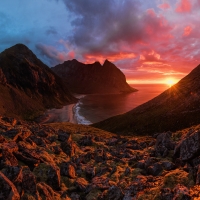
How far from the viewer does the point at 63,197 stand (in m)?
10.6

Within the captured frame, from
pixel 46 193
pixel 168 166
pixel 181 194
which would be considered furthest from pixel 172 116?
pixel 46 193

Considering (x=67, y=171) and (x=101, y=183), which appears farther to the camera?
(x=67, y=171)

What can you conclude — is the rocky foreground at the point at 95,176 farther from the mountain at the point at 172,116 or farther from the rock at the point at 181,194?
the mountain at the point at 172,116

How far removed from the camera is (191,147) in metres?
14.2

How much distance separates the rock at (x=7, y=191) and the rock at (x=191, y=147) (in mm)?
12208

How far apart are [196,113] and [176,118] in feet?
23.5

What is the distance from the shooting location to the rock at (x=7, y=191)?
7.96m

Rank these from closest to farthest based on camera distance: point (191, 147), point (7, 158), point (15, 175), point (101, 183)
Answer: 1. point (15, 175)
2. point (7, 158)
3. point (101, 183)
4. point (191, 147)

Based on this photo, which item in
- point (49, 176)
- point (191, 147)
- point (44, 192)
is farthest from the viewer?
point (191, 147)

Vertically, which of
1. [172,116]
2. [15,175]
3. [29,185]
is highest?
[15,175]

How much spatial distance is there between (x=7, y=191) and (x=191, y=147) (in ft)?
42.6

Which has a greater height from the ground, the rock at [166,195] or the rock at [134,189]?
the rock at [166,195]

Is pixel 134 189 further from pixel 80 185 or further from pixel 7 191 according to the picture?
pixel 7 191

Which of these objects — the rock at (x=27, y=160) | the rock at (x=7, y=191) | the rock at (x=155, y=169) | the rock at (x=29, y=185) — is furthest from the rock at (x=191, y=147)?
the rock at (x=7, y=191)
